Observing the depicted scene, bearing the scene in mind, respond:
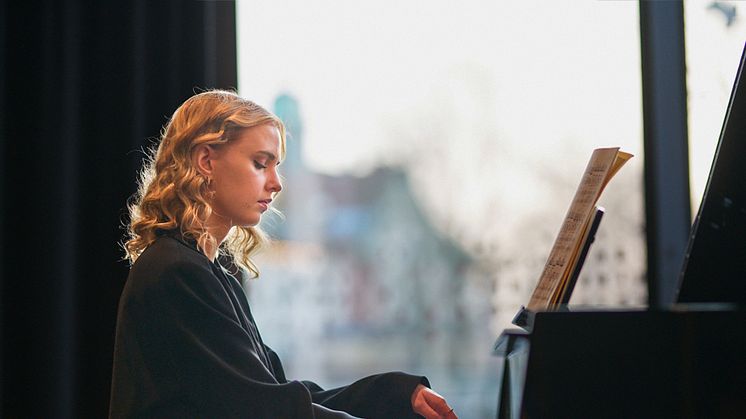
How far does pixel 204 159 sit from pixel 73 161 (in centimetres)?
112

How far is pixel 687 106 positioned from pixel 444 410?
186cm

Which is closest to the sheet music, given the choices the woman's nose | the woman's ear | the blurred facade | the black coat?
the black coat

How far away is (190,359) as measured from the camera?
4.71 ft

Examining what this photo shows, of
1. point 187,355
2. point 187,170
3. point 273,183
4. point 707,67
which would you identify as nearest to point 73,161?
point 187,170

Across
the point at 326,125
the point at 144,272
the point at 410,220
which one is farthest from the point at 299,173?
the point at 144,272

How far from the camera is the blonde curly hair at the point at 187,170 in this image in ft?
5.54

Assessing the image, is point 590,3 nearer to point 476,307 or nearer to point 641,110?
point 641,110

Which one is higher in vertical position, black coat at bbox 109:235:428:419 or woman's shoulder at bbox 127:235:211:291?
woman's shoulder at bbox 127:235:211:291

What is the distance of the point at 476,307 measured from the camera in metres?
2.91

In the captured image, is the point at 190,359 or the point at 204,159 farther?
the point at 204,159

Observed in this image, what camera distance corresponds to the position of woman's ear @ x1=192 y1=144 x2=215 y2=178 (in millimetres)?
1740

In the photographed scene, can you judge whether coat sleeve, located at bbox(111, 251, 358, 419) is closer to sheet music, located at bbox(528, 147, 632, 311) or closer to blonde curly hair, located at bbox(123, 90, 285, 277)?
blonde curly hair, located at bbox(123, 90, 285, 277)

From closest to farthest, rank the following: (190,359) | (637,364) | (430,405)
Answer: (637,364) → (190,359) → (430,405)

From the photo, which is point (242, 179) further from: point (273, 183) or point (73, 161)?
point (73, 161)
